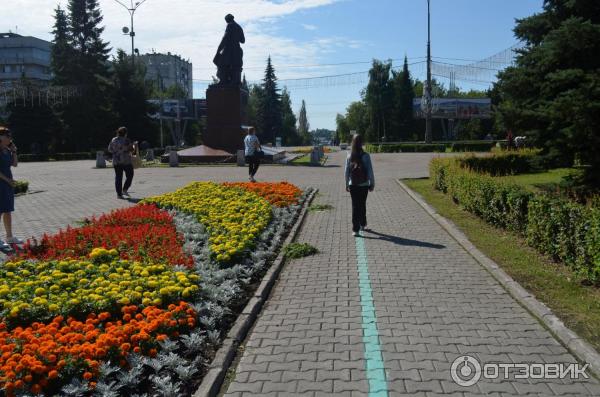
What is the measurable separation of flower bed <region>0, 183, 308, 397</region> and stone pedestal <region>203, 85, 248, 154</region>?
1963cm

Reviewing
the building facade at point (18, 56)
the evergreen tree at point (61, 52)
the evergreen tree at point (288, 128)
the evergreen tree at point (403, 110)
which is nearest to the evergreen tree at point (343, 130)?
the evergreen tree at point (288, 128)

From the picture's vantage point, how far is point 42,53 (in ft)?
313

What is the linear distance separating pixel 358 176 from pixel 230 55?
20248 mm

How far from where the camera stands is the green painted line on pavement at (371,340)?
3859 millimetres

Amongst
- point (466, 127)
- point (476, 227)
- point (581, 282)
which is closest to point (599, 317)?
point (581, 282)

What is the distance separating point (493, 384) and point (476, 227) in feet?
20.8

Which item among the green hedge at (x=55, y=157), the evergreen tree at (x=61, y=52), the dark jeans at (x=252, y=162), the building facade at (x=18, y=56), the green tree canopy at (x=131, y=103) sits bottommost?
the green hedge at (x=55, y=157)

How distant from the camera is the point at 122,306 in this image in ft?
16.6

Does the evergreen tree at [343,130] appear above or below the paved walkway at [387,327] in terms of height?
above

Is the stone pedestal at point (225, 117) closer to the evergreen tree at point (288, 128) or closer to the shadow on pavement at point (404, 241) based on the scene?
the shadow on pavement at point (404, 241)

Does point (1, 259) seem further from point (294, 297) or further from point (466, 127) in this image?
point (466, 127)

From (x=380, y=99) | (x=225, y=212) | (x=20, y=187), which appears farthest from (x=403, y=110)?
(x=225, y=212)

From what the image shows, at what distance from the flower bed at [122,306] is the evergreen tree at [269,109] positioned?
272ft

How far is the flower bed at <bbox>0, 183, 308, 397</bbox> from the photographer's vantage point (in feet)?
12.4
